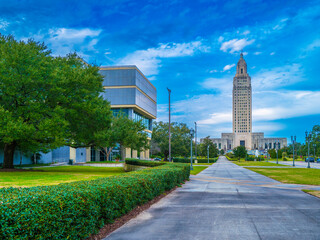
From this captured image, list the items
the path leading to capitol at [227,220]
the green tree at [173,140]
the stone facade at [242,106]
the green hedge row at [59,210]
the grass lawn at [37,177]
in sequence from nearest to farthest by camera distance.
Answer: the green hedge row at [59,210]
the path leading to capitol at [227,220]
the grass lawn at [37,177]
the green tree at [173,140]
the stone facade at [242,106]

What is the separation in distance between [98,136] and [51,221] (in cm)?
2609

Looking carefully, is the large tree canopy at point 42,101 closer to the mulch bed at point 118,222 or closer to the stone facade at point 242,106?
the mulch bed at point 118,222

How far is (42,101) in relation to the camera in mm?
30156

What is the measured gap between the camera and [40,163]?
167ft

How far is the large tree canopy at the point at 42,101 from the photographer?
27750mm

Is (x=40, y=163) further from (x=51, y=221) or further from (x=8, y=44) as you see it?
(x=51, y=221)

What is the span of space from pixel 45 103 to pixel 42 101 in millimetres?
457

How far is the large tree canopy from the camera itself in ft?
91.0

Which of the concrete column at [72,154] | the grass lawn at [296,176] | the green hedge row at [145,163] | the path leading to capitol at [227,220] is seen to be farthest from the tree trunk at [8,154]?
the concrete column at [72,154]

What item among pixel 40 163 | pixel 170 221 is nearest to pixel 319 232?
pixel 170 221

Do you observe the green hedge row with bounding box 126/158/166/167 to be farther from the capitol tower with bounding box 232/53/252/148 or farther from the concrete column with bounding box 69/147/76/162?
the capitol tower with bounding box 232/53/252/148

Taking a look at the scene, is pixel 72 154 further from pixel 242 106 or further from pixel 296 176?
pixel 242 106

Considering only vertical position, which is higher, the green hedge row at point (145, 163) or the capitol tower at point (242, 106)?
the capitol tower at point (242, 106)

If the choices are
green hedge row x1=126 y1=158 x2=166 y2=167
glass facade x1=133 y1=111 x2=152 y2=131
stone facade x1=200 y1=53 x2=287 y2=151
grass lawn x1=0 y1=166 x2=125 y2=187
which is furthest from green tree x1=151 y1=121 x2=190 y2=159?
stone facade x1=200 y1=53 x2=287 y2=151
